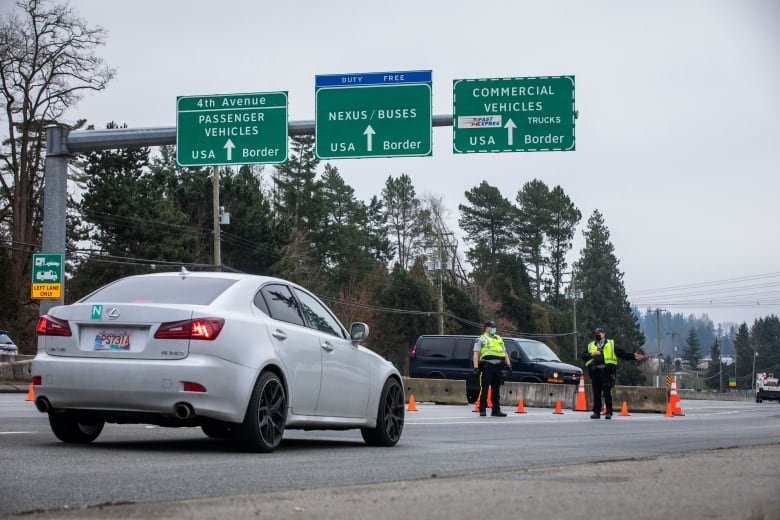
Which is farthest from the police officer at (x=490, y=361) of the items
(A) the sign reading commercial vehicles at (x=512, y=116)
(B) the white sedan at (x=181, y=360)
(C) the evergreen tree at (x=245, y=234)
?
(C) the evergreen tree at (x=245, y=234)

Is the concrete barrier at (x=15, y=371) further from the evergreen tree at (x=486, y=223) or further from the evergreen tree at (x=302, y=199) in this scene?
the evergreen tree at (x=486, y=223)

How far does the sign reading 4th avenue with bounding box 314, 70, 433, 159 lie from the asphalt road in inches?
545

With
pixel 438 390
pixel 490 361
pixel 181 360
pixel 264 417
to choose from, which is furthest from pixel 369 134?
pixel 181 360

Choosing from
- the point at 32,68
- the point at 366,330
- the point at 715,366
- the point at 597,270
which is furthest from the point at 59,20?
the point at 715,366

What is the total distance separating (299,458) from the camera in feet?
30.3

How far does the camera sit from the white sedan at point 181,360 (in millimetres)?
9102

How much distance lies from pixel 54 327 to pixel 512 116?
55.4ft

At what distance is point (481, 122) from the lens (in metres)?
25.1

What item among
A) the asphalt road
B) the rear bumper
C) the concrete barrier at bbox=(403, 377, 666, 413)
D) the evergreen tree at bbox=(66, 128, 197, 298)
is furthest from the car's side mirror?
the evergreen tree at bbox=(66, 128, 197, 298)

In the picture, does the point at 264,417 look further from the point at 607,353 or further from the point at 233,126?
the point at 233,126

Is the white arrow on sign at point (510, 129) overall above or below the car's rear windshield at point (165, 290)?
above

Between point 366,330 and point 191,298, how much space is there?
2128mm

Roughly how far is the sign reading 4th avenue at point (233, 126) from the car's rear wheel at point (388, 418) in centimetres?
1421

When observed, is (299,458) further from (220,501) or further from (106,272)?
(106,272)
